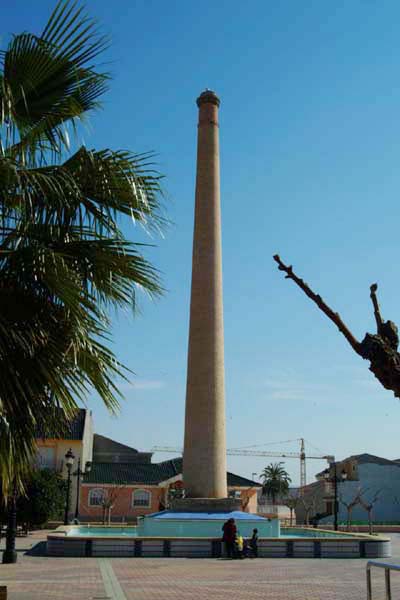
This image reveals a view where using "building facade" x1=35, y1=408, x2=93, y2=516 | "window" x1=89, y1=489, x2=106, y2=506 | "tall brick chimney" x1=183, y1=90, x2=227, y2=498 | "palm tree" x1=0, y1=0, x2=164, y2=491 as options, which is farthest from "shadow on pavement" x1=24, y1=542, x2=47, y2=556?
"window" x1=89, y1=489, x2=106, y2=506

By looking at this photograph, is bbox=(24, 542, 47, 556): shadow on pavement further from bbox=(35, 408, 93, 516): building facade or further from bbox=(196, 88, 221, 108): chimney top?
bbox=(35, 408, 93, 516): building facade

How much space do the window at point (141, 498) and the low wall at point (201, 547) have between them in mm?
32360

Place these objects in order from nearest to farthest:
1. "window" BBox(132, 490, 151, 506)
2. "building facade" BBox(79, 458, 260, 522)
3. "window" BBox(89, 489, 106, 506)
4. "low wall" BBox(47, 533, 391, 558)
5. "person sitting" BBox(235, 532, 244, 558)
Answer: "low wall" BBox(47, 533, 391, 558) → "person sitting" BBox(235, 532, 244, 558) → "building facade" BBox(79, 458, 260, 522) → "window" BBox(89, 489, 106, 506) → "window" BBox(132, 490, 151, 506)

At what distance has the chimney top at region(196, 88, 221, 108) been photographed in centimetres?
3431

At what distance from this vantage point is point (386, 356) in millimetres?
4492

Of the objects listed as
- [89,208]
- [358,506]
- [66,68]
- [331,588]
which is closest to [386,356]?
[89,208]

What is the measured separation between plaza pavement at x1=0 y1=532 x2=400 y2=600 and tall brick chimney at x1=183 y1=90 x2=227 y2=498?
6.99m

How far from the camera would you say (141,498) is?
5600 centimetres

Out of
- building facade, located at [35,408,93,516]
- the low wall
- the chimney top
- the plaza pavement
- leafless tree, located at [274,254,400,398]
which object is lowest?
the plaza pavement

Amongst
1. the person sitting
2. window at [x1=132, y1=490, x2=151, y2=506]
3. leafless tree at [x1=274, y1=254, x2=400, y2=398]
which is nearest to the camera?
leafless tree at [x1=274, y1=254, x2=400, y2=398]

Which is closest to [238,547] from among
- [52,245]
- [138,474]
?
[52,245]

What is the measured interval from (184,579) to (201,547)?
7.16 metres

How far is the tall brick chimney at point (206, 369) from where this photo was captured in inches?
1190

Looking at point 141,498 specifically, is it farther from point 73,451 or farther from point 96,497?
point 73,451
